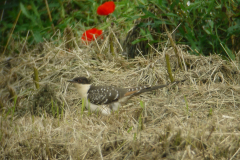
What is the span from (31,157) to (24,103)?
5.01ft

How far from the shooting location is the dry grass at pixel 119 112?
276 centimetres

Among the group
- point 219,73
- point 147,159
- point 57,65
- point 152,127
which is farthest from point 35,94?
point 219,73

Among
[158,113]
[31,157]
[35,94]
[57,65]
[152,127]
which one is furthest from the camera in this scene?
[57,65]

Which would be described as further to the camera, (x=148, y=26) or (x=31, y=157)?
(x=148, y=26)

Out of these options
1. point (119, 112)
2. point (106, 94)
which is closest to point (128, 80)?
point (106, 94)

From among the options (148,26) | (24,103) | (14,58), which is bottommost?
(24,103)

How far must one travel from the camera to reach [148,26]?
5.10 meters

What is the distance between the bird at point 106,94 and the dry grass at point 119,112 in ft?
0.47

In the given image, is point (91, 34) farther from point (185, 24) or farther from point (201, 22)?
point (201, 22)

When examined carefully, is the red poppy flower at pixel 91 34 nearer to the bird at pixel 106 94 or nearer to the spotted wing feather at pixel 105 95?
the bird at pixel 106 94

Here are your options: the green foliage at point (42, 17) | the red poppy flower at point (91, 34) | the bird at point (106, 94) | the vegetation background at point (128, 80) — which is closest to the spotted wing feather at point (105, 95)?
the bird at point (106, 94)

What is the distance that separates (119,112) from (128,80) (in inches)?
37.0

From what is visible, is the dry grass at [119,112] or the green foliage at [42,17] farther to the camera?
the green foliage at [42,17]

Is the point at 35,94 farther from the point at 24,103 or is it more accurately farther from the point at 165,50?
the point at 165,50
